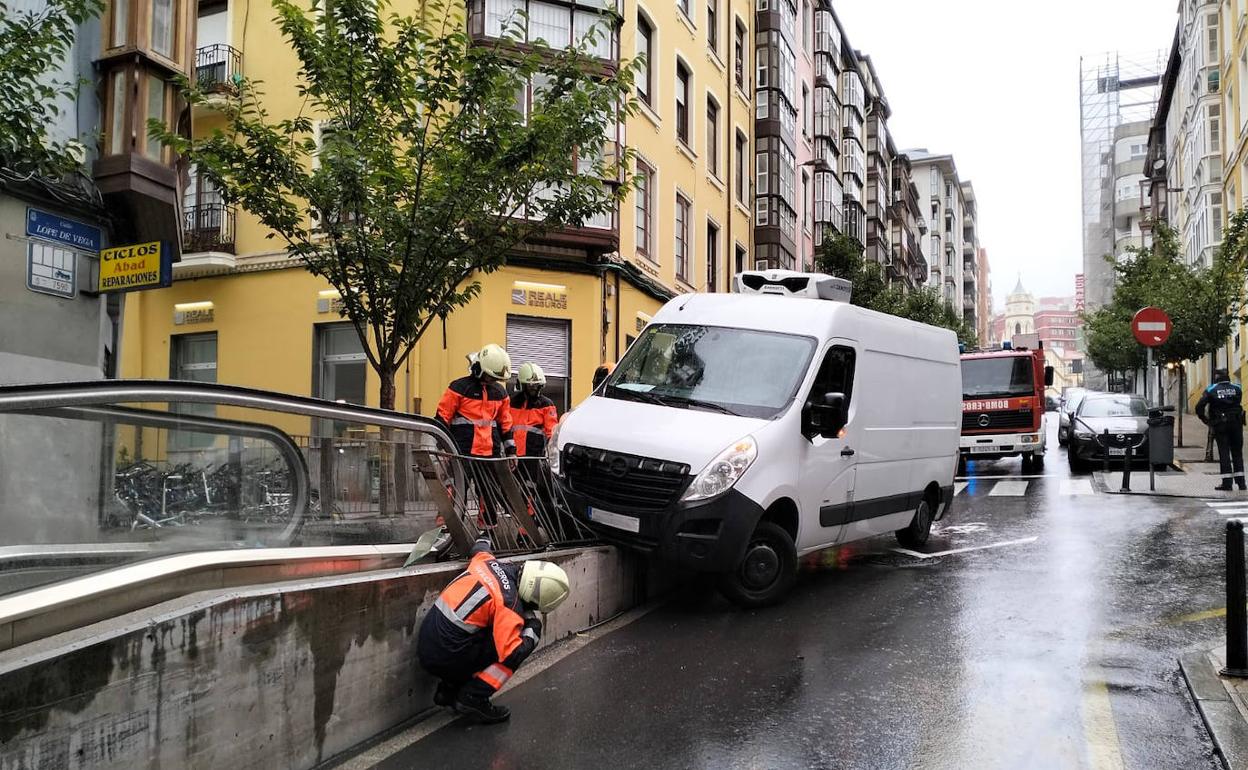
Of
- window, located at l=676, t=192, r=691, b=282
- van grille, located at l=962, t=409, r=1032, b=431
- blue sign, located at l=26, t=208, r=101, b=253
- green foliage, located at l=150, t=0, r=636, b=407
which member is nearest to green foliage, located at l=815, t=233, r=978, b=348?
window, located at l=676, t=192, r=691, b=282

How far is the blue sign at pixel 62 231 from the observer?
1084cm

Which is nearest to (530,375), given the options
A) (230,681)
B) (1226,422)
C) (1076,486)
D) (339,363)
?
(230,681)

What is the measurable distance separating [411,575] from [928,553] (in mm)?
6378

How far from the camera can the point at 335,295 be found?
65.8 ft

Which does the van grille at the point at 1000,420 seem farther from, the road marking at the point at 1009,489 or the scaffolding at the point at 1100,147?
the scaffolding at the point at 1100,147

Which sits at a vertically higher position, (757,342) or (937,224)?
(937,224)

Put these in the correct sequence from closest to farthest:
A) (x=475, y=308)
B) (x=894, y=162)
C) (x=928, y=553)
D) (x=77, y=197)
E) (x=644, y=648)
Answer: (x=644, y=648), (x=928, y=553), (x=77, y=197), (x=475, y=308), (x=894, y=162)

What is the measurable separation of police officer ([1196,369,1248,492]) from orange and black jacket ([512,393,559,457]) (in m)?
10.6

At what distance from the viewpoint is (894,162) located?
68562 millimetres

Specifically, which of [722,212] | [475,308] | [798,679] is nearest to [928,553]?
[798,679]

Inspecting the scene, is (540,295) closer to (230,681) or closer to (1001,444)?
(1001,444)

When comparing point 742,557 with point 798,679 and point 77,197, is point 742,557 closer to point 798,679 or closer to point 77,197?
point 798,679

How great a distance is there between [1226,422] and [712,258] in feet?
52.1

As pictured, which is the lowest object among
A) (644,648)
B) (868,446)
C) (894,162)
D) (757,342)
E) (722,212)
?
(644,648)
